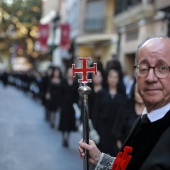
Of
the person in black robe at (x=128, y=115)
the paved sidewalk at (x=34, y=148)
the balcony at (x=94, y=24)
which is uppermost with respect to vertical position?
the balcony at (x=94, y=24)

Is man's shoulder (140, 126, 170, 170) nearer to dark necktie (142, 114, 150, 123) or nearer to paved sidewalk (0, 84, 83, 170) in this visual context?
dark necktie (142, 114, 150, 123)

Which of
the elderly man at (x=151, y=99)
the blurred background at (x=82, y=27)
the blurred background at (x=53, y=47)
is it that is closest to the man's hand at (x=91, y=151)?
the elderly man at (x=151, y=99)

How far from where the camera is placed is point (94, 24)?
29.1 metres

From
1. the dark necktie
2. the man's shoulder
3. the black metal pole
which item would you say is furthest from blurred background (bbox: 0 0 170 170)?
the man's shoulder

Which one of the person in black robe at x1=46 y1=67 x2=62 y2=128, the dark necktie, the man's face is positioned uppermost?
the man's face

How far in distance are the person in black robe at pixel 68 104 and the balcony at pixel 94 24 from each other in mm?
18573

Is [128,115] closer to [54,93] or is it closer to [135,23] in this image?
[54,93]

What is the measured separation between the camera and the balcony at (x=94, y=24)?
94.4 ft

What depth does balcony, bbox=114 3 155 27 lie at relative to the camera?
19141 mm

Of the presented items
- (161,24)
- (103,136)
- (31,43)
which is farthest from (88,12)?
(103,136)

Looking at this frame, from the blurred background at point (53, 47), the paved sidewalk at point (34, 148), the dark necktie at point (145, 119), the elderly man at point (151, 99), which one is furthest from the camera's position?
the blurred background at point (53, 47)

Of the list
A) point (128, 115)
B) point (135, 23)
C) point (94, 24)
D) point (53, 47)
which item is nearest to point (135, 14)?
point (135, 23)

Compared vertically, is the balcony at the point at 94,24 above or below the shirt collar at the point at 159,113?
above

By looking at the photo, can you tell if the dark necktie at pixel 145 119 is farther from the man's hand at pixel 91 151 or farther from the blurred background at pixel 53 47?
the blurred background at pixel 53 47
